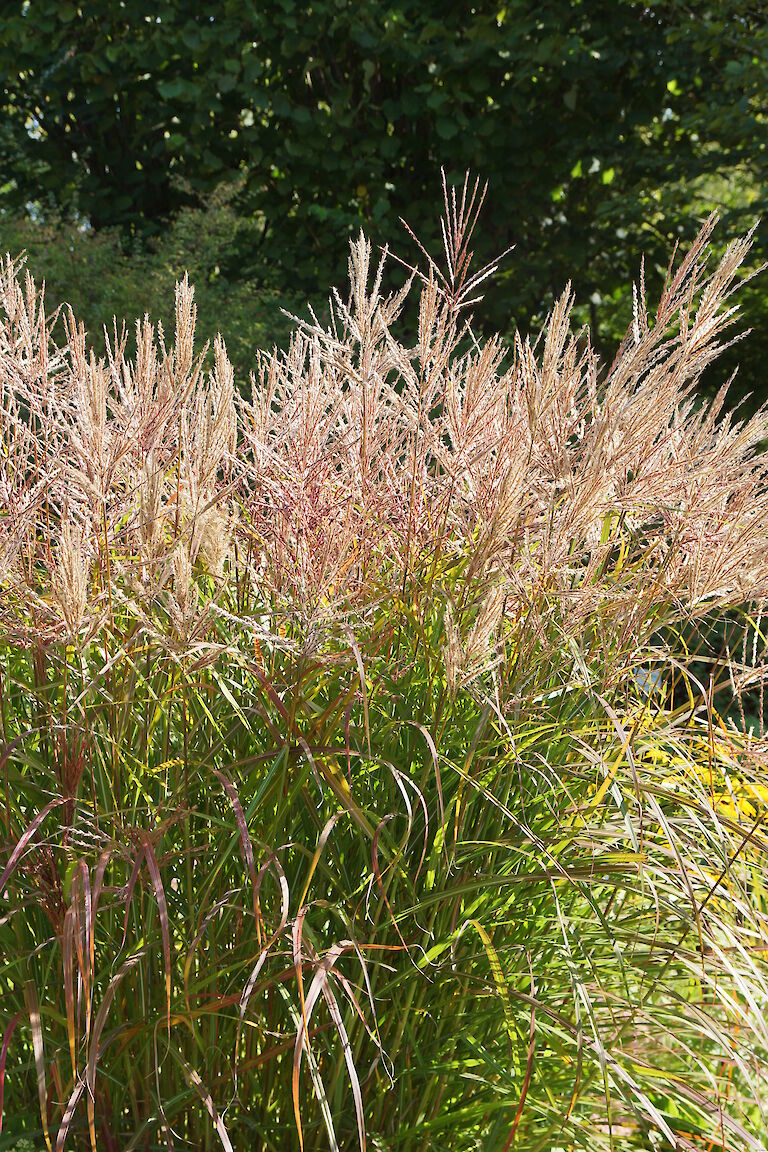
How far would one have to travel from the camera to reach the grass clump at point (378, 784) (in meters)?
1.61

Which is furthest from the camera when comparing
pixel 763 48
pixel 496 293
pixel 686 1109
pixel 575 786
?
pixel 496 293

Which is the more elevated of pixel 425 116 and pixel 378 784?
pixel 425 116

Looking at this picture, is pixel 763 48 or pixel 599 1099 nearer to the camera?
pixel 599 1099

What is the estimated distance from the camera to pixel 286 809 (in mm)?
1653

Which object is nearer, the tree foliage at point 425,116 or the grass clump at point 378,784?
the grass clump at point 378,784

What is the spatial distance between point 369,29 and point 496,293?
1.89 m

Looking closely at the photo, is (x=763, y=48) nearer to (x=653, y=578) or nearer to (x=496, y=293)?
(x=496, y=293)

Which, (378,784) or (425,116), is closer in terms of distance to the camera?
(378,784)

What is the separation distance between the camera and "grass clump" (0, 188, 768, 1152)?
1613 mm

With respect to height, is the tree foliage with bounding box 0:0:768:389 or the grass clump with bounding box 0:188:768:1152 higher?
the tree foliage with bounding box 0:0:768:389

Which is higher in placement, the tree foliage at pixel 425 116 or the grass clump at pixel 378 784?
the tree foliage at pixel 425 116

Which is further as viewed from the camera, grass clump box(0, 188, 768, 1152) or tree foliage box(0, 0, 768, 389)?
tree foliage box(0, 0, 768, 389)

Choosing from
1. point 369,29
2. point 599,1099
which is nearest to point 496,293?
point 369,29

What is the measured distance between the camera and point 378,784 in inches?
69.7
